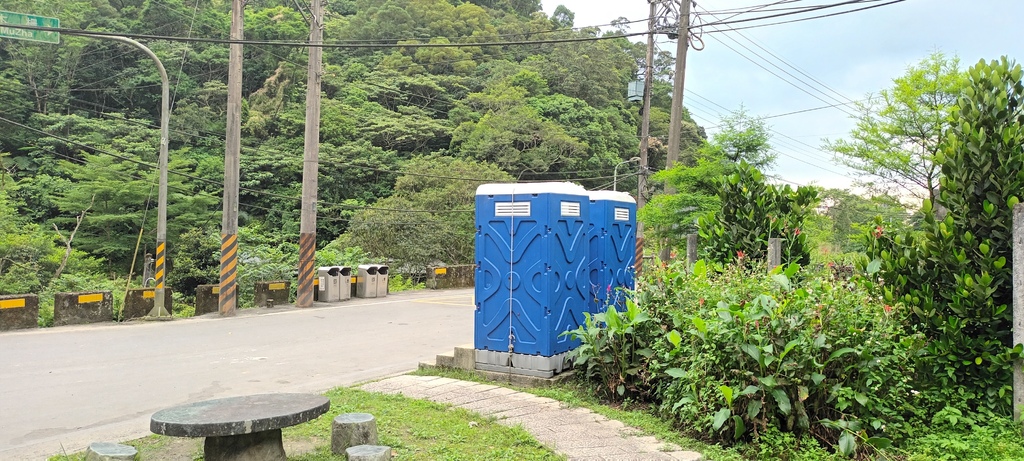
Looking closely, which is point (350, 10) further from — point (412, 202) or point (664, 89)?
point (412, 202)

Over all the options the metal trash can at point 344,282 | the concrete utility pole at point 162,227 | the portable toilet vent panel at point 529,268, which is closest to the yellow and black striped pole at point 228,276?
the concrete utility pole at point 162,227

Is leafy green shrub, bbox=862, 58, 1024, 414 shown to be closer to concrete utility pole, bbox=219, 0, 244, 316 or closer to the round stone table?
the round stone table

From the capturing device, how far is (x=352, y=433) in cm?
472

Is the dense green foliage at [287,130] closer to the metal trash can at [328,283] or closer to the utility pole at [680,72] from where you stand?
the metal trash can at [328,283]

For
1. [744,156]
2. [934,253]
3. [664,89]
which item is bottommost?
[934,253]

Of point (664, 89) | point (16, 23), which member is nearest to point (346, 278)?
point (16, 23)

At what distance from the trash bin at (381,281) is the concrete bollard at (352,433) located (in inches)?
630

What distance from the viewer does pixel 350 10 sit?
184 ft

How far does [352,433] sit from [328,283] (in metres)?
14.7

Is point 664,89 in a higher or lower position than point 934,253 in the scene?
higher

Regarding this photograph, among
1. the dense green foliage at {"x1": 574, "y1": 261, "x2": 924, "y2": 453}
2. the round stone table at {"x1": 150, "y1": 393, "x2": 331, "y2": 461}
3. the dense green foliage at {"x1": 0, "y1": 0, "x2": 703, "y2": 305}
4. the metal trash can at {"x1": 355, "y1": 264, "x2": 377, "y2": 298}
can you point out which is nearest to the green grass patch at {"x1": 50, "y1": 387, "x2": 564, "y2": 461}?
the round stone table at {"x1": 150, "y1": 393, "x2": 331, "y2": 461}

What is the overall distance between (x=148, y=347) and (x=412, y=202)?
20.1 m

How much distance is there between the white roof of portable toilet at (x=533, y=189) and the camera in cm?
672

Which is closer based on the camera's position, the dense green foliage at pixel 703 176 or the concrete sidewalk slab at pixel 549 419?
the concrete sidewalk slab at pixel 549 419
